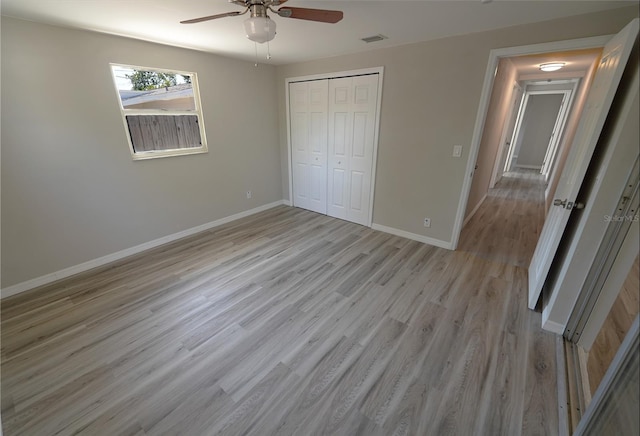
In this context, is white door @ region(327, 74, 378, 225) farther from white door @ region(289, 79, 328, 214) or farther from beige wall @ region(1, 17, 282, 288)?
beige wall @ region(1, 17, 282, 288)

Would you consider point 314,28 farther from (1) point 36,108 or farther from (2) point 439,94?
(1) point 36,108

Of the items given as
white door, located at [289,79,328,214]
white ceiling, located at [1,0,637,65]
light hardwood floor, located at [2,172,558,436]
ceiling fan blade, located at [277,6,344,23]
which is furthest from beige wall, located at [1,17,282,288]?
ceiling fan blade, located at [277,6,344,23]

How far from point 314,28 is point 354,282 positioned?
8.16 feet

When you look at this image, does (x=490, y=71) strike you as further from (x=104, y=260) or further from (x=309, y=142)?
(x=104, y=260)

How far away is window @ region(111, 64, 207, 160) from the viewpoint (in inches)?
113

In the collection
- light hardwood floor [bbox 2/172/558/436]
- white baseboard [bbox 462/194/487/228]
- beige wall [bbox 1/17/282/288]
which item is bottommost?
light hardwood floor [bbox 2/172/558/436]

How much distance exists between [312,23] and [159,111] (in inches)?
83.2

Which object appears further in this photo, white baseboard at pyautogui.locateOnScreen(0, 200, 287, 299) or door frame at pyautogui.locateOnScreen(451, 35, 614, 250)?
white baseboard at pyautogui.locateOnScreen(0, 200, 287, 299)

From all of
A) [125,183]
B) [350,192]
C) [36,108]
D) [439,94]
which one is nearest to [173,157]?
[125,183]

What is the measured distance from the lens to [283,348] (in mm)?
1875

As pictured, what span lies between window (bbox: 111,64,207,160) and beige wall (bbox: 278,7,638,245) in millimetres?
1831

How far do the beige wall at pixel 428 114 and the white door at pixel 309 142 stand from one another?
14.5 inches

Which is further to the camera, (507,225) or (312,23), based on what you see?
(507,225)

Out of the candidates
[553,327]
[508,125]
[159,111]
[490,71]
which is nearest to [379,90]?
[490,71]
